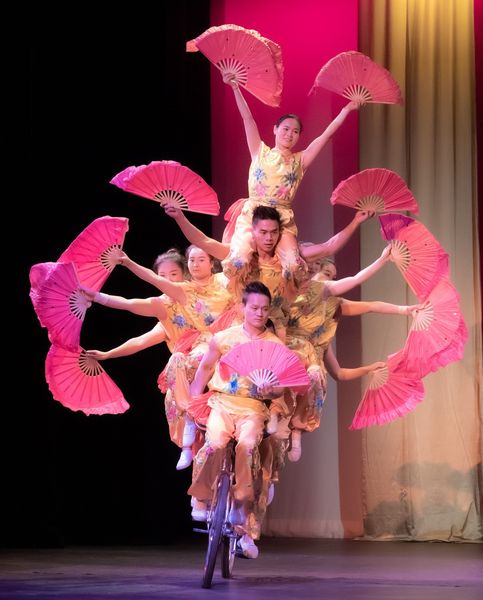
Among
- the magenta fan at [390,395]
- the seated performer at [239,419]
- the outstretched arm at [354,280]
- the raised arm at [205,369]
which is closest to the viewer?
the seated performer at [239,419]

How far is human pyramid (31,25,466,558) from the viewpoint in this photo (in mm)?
5328

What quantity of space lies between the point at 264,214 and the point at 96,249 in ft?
3.10

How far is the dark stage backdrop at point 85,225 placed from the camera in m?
7.13

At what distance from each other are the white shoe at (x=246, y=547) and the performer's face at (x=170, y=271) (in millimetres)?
1609

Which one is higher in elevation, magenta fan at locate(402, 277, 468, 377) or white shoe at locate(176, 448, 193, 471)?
magenta fan at locate(402, 277, 468, 377)

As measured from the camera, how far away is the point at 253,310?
534cm

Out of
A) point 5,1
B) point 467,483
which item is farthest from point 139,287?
point 467,483

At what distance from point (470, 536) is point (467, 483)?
1.11 feet

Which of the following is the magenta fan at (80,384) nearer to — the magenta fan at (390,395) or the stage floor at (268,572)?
the stage floor at (268,572)

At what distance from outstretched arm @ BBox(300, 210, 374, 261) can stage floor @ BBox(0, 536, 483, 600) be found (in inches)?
63.1

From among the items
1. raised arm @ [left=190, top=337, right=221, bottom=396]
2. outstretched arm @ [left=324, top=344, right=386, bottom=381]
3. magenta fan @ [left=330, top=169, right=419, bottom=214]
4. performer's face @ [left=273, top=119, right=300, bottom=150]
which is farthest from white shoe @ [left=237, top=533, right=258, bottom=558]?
performer's face @ [left=273, top=119, right=300, bottom=150]

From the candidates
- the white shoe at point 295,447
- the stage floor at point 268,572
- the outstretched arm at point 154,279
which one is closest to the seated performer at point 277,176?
the outstretched arm at point 154,279

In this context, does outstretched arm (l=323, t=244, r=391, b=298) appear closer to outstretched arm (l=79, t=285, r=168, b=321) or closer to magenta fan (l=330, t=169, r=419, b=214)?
magenta fan (l=330, t=169, r=419, b=214)

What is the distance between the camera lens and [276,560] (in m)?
6.43
